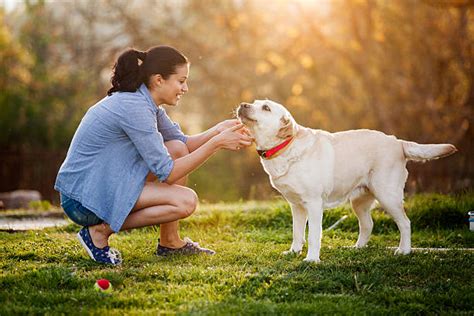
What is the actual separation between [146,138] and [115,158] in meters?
0.29

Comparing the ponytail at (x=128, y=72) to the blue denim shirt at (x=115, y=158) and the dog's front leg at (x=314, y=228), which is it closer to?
the blue denim shirt at (x=115, y=158)

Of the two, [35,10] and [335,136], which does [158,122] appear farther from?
[35,10]

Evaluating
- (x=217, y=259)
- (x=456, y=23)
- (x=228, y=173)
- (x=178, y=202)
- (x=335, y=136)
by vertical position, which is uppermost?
(x=456, y=23)

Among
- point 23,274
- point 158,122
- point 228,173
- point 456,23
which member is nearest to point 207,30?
point 228,173

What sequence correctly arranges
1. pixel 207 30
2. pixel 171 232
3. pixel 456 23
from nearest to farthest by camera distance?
pixel 171 232, pixel 456 23, pixel 207 30

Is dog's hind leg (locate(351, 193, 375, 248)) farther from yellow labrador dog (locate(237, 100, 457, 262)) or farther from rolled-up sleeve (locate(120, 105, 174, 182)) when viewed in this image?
rolled-up sleeve (locate(120, 105, 174, 182))

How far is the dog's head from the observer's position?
15.3 ft

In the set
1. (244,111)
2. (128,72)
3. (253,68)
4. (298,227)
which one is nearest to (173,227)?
(298,227)

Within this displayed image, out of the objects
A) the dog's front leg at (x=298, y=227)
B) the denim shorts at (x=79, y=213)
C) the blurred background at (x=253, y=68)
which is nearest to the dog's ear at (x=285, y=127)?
the dog's front leg at (x=298, y=227)

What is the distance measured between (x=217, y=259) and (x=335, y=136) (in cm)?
132

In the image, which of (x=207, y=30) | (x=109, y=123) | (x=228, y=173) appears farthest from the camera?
(x=207, y=30)

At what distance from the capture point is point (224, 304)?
3.54 m

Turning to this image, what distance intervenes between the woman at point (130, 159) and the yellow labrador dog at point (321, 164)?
221 millimetres

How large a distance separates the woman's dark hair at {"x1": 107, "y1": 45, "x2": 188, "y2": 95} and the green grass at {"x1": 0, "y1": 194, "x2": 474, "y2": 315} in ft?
4.32
